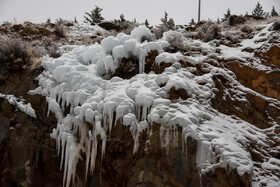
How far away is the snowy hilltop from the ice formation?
2 centimetres

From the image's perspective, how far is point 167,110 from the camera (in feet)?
15.2

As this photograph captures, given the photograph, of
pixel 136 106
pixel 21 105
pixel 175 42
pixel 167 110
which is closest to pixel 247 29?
pixel 175 42

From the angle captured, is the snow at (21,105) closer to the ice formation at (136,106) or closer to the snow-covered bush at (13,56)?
the ice formation at (136,106)

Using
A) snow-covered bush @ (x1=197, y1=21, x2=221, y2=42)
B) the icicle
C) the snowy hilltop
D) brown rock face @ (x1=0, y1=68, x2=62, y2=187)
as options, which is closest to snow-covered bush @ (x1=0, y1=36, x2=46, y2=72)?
the snowy hilltop

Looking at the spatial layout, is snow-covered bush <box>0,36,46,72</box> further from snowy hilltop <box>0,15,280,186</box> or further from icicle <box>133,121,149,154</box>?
icicle <box>133,121,149,154</box>

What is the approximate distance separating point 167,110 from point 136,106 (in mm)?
681

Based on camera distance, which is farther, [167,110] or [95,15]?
[95,15]

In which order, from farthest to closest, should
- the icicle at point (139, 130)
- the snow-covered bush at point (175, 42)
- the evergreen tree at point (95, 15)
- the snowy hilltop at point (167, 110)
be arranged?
the evergreen tree at point (95, 15) < the snow-covered bush at point (175, 42) < the icicle at point (139, 130) < the snowy hilltop at point (167, 110)

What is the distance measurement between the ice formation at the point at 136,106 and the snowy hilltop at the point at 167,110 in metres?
0.02

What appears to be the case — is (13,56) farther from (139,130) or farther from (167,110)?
(167,110)

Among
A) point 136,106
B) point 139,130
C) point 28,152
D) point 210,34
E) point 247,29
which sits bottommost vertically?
point 28,152

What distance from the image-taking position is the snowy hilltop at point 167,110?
409 centimetres

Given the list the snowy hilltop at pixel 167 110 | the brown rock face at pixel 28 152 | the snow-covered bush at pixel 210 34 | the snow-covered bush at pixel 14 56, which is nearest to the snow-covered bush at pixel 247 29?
the snowy hilltop at pixel 167 110

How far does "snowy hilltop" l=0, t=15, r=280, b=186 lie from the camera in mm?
4094
